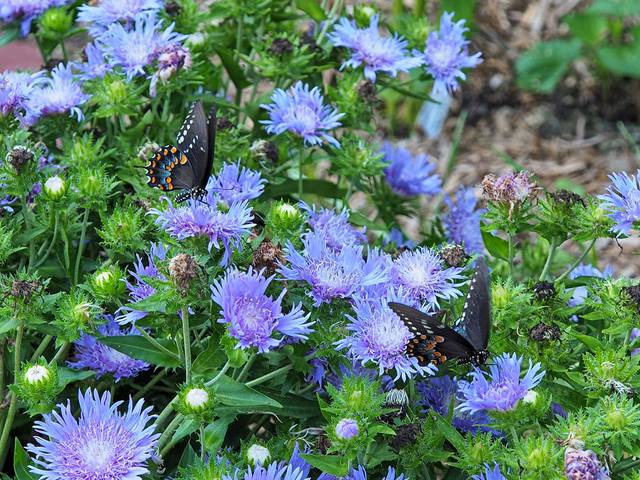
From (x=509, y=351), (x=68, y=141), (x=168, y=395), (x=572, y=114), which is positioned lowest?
(x=572, y=114)

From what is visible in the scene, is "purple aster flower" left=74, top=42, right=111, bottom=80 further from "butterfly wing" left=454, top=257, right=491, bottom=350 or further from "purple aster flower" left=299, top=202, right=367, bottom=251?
"butterfly wing" left=454, top=257, right=491, bottom=350

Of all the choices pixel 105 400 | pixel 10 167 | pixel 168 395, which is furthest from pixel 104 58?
pixel 105 400

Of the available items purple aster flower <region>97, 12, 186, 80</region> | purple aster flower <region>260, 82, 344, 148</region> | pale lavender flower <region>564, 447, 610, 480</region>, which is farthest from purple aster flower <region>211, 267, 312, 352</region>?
purple aster flower <region>97, 12, 186, 80</region>

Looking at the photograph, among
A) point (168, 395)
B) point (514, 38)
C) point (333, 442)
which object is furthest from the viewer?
point (514, 38)

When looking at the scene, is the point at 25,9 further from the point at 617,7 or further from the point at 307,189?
the point at 617,7

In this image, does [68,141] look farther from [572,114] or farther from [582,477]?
[572,114]

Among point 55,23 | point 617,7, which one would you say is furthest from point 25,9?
point 617,7
